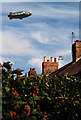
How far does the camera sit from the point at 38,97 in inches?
337

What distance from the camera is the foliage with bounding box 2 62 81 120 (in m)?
7.98

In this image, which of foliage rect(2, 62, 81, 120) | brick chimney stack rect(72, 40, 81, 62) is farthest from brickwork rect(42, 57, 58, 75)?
foliage rect(2, 62, 81, 120)

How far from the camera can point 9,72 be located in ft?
28.3

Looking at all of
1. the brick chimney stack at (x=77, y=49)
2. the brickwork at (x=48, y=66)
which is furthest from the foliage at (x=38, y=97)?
the brickwork at (x=48, y=66)

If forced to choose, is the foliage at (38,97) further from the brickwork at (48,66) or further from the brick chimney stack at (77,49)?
the brickwork at (48,66)

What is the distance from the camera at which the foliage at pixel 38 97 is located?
798cm

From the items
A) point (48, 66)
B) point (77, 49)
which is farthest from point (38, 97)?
point (48, 66)

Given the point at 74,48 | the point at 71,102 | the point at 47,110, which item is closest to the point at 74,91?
the point at 71,102

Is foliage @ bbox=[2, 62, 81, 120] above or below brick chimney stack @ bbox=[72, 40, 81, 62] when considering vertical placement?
below

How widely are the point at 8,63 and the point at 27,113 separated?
5.87 ft

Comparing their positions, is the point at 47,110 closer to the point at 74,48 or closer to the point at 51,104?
the point at 51,104

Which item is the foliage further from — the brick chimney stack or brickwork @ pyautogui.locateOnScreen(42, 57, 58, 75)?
brickwork @ pyautogui.locateOnScreen(42, 57, 58, 75)

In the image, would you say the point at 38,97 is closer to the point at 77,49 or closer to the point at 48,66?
the point at 77,49

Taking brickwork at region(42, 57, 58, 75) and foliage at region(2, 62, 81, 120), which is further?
brickwork at region(42, 57, 58, 75)
